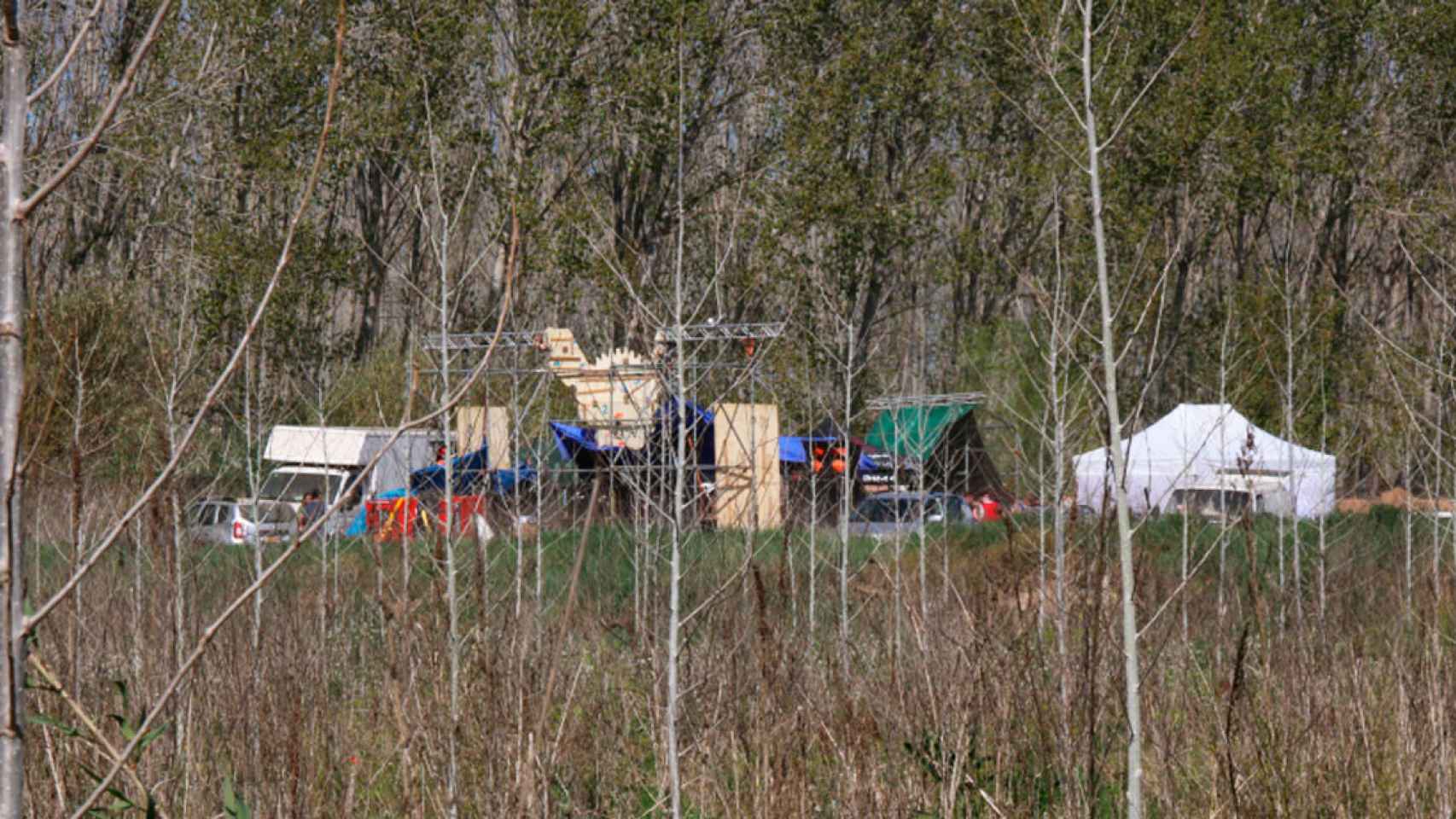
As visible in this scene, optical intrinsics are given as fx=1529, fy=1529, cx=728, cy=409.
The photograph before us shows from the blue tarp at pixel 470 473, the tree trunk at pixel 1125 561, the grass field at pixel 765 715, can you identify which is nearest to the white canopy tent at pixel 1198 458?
the blue tarp at pixel 470 473

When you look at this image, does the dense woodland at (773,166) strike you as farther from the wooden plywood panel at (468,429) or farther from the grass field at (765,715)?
the grass field at (765,715)

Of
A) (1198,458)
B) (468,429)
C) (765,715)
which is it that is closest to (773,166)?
(1198,458)

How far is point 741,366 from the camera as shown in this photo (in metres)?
5.44

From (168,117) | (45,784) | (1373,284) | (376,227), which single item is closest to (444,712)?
(45,784)

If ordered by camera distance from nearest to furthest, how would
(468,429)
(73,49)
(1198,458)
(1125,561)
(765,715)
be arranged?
(73,49)
(1125,561)
(765,715)
(468,429)
(1198,458)

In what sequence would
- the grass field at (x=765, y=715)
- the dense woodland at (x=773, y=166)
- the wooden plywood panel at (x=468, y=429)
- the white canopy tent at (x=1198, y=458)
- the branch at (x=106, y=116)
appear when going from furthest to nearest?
the dense woodland at (x=773, y=166)
the white canopy tent at (x=1198, y=458)
the wooden plywood panel at (x=468, y=429)
the grass field at (x=765, y=715)
the branch at (x=106, y=116)

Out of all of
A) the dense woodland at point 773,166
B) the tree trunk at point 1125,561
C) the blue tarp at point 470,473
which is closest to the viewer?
the tree trunk at point 1125,561

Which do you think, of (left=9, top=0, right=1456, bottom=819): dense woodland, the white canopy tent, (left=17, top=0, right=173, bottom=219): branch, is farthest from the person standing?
the white canopy tent

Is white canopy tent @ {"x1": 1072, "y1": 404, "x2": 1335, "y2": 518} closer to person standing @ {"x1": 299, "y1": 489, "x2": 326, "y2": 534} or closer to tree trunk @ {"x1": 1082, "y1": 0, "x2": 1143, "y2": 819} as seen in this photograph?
person standing @ {"x1": 299, "y1": 489, "x2": 326, "y2": 534}

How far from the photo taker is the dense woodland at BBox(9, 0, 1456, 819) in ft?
12.2

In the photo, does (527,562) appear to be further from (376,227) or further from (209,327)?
(376,227)

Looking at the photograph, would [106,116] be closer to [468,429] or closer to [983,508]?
[468,429]

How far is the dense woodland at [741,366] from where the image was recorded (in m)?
3.72

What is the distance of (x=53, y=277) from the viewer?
1947 centimetres
